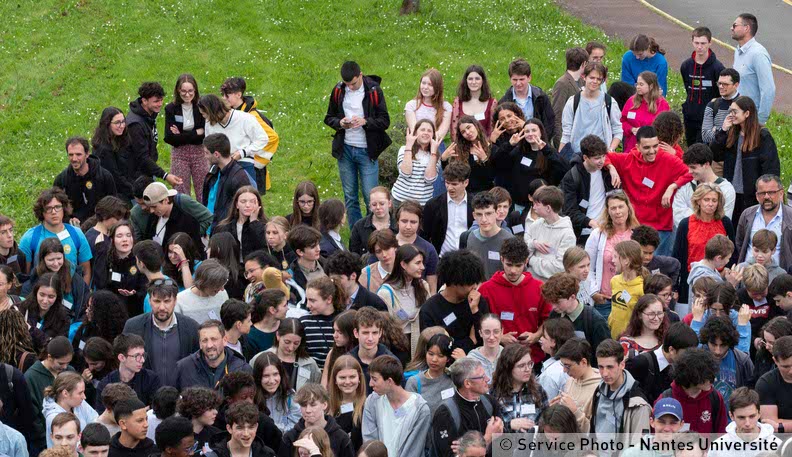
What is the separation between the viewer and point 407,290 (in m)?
11.8

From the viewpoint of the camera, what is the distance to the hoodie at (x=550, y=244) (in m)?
12.4

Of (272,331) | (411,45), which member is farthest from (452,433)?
(411,45)

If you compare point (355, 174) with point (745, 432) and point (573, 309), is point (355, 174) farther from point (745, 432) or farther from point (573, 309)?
point (745, 432)

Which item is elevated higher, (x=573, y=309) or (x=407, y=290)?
(x=573, y=309)

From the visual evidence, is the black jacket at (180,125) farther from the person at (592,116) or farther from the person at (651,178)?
the person at (651,178)

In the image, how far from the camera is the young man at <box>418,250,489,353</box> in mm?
11125

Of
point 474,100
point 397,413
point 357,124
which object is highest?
point 474,100

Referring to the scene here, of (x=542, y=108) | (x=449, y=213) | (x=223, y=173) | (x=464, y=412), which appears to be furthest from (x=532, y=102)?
(x=464, y=412)

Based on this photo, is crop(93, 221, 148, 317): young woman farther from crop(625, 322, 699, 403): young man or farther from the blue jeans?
crop(625, 322, 699, 403): young man

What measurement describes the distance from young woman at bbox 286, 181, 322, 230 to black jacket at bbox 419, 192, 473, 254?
1.11m

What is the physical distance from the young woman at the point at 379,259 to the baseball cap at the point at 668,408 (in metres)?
3.31

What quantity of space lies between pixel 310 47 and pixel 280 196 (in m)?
4.72

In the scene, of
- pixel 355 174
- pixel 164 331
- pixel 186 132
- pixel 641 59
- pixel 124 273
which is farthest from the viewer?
pixel 641 59

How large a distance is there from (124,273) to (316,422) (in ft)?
11.2
